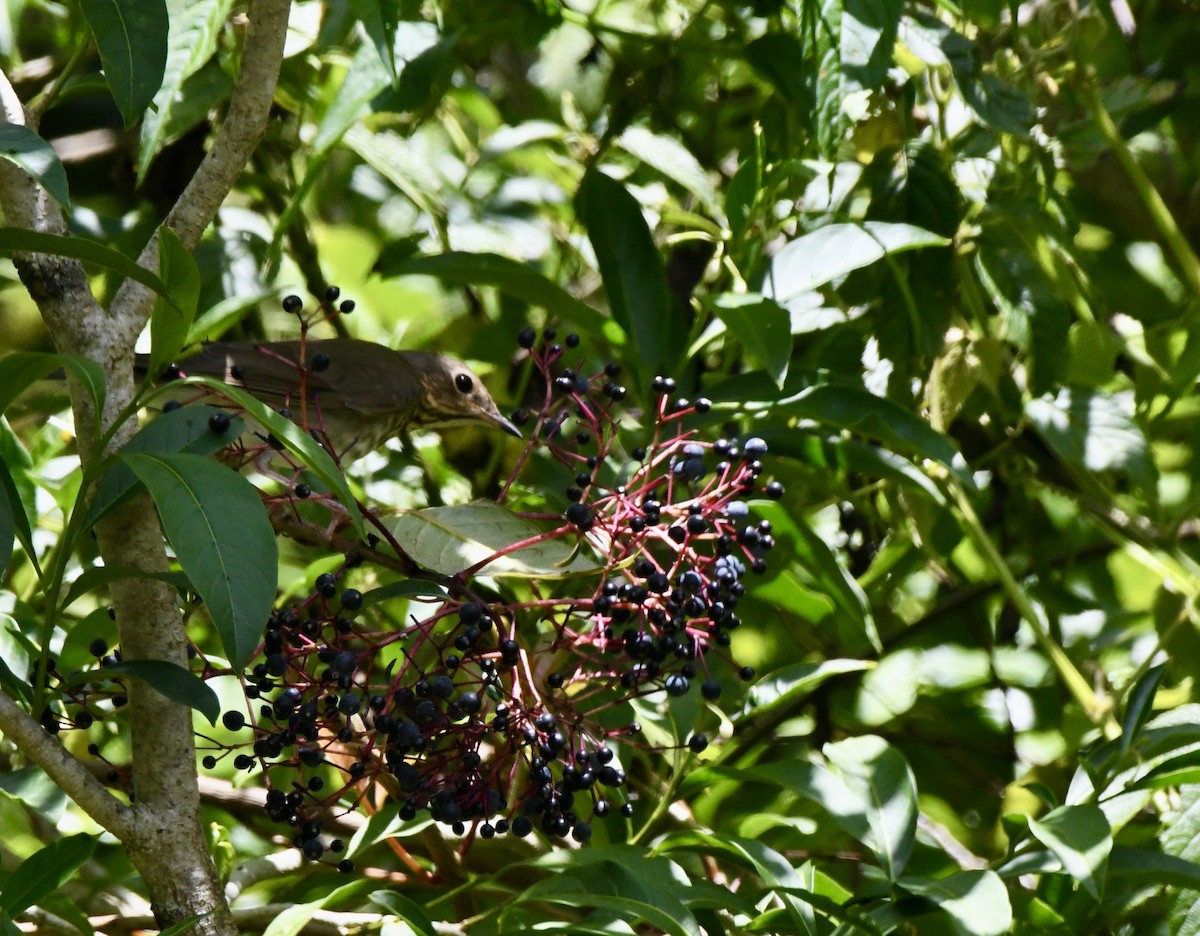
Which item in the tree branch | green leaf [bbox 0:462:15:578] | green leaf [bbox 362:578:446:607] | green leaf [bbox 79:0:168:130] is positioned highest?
green leaf [bbox 79:0:168:130]

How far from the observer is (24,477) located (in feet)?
8.25

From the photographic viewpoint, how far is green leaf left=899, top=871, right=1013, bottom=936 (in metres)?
1.94

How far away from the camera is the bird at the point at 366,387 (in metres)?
3.39

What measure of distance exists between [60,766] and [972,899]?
121 cm

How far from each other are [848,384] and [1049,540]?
1595 millimetres

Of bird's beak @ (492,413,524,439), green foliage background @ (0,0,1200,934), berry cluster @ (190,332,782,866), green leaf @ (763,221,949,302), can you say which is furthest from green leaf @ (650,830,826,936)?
bird's beak @ (492,413,524,439)

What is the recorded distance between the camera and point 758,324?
8.00 feet

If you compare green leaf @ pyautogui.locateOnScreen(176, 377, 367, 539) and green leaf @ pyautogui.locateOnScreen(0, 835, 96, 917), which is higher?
green leaf @ pyautogui.locateOnScreen(176, 377, 367, 539)

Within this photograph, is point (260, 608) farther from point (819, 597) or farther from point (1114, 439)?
point (1114, 439)

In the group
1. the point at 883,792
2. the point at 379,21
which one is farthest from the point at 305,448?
the point at 883,792

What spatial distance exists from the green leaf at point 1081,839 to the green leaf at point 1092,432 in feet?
3.28

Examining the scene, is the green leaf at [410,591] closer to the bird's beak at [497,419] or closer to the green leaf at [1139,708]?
the green leaf at [1139,708]

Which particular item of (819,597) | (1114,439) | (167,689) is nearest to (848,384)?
Result: (819,597)

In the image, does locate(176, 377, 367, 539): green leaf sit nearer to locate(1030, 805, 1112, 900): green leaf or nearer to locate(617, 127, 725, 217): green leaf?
locate(1030, 805, 1112, 900): green leaf
